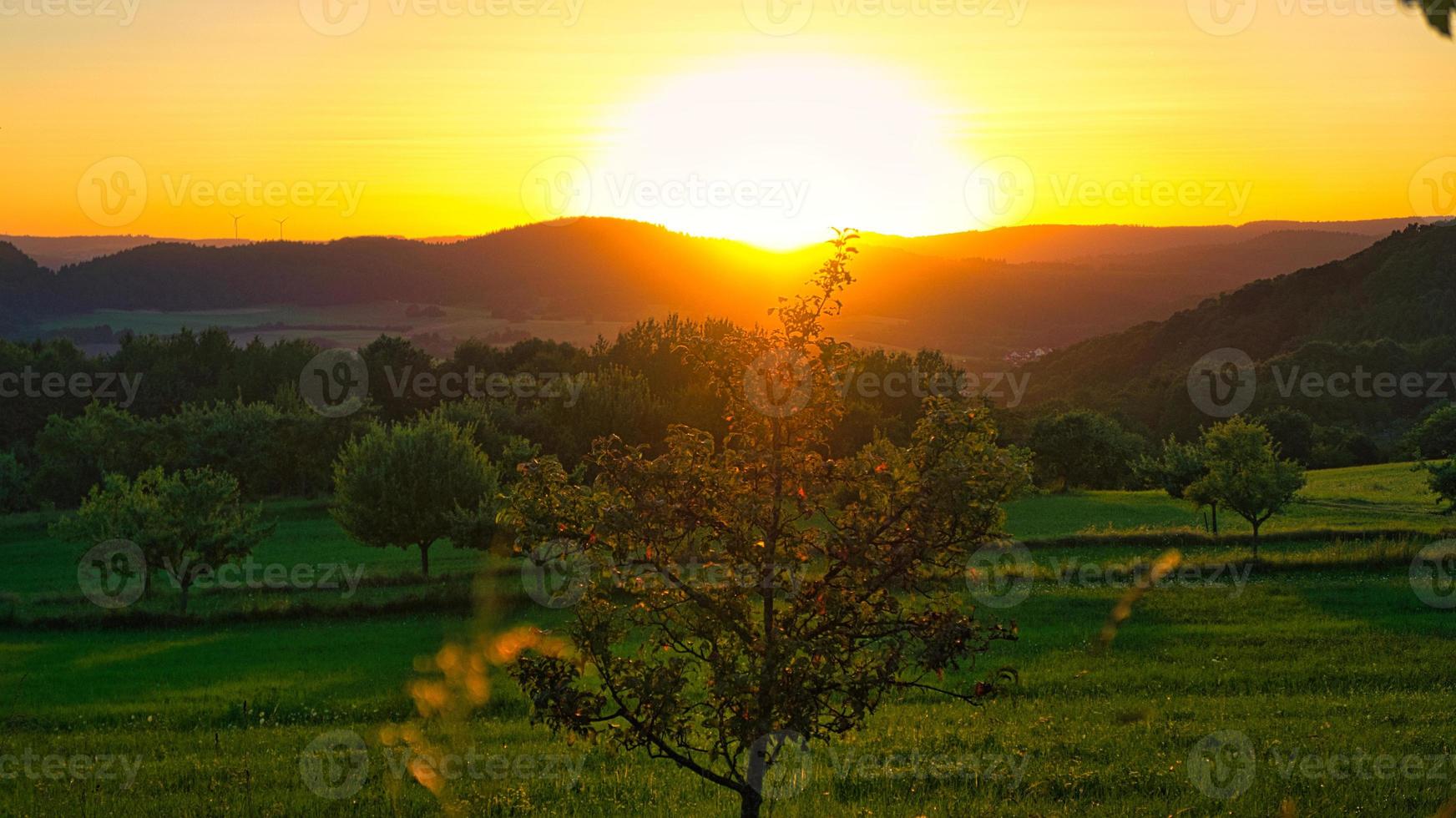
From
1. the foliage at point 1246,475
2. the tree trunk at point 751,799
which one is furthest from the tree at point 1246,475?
the tree trunk at point 751,799

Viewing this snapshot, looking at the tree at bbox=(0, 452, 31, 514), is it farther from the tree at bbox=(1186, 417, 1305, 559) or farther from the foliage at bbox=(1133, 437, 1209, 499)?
the tree at bbox=(1186, 417, 1305, 559)

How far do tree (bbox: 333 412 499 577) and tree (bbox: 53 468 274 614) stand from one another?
4.88 m

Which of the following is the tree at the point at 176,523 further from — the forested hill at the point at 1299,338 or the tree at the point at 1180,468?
the forested hill at the point at 1299,338

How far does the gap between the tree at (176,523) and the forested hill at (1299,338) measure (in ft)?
274

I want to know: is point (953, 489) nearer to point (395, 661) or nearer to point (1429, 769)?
point (1429, 769)

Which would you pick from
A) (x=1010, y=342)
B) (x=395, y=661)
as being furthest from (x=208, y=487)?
(x=1010, y=342)

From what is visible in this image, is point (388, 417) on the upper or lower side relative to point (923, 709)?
upper

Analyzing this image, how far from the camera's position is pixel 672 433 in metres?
8.83

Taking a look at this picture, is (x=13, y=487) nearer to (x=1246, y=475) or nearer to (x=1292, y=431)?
(x=1246, y=475)

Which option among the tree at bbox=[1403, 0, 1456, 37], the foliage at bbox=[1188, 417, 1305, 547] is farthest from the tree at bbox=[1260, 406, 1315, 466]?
the tree at bbox=[1403, 0, 1456, 37]

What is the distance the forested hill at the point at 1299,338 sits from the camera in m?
108

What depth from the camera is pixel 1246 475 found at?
37.2m

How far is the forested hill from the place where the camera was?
355ft

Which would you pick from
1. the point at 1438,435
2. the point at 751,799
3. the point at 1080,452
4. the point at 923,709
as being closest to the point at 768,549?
the point at 751,799
